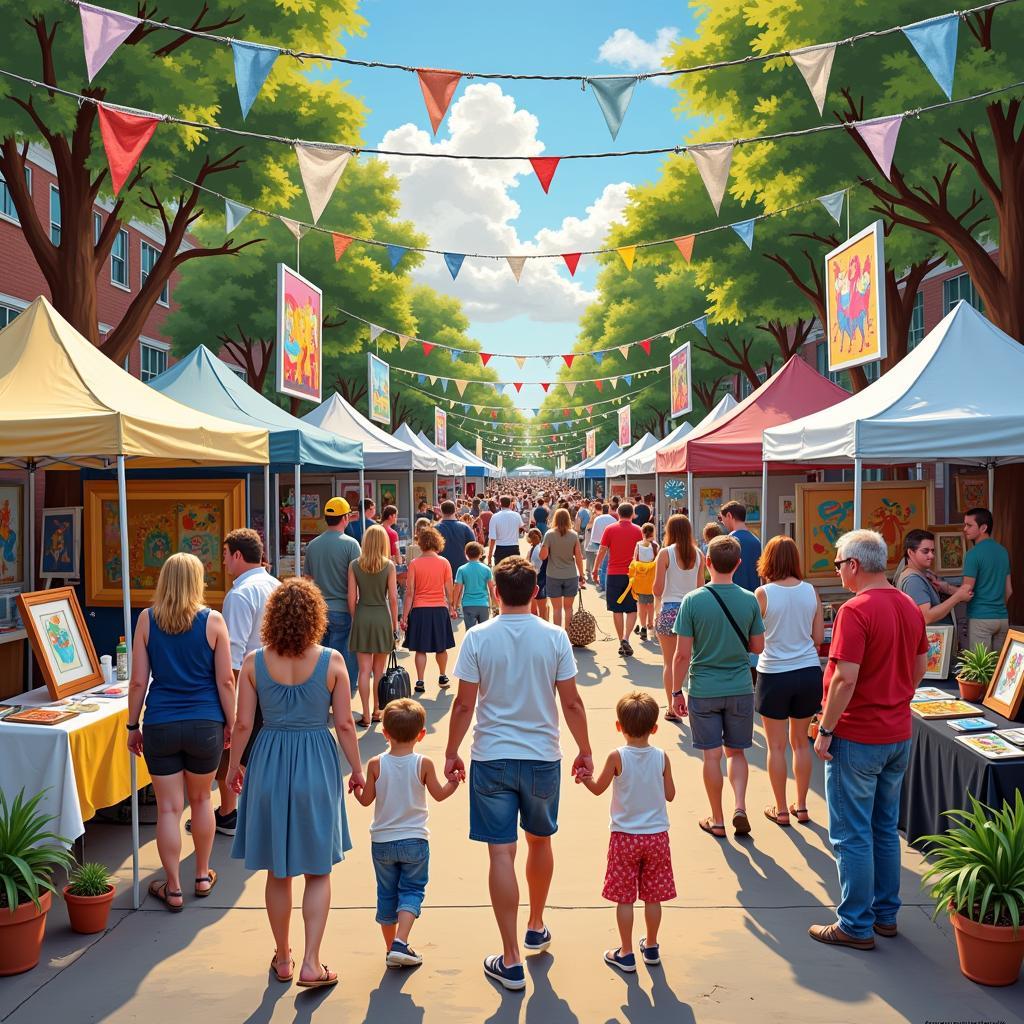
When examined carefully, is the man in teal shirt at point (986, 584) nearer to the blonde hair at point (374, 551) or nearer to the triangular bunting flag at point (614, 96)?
the triangular bunting flag at point (614, 96)

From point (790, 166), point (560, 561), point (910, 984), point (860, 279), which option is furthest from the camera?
point (790, 166)

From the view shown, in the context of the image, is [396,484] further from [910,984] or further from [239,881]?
[910,984]

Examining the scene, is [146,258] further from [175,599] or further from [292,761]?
[292,761]

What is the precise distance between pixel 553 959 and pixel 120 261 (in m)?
30.3

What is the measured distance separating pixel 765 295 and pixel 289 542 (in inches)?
495

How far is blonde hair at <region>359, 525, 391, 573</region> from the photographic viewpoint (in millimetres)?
8570

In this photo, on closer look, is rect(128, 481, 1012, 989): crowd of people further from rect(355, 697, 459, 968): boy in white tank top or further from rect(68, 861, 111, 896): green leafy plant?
rect(68, 861, 111, 896): green leafy plant

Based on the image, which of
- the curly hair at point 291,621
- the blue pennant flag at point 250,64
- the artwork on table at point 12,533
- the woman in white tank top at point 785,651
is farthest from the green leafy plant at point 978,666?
the artwork on table at point 12,533

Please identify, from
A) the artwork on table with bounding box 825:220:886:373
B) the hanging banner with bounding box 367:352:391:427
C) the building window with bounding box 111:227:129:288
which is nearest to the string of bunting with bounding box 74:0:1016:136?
the artwork on table with bounding box 825:220:886:373

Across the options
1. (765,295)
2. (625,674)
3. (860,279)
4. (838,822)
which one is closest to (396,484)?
(765,295)

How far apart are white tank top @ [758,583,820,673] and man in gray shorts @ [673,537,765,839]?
0.33 metres

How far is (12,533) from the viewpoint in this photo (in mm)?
8016

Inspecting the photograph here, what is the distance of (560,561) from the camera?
13.1m

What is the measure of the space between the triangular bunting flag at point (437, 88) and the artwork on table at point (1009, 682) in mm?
6220
